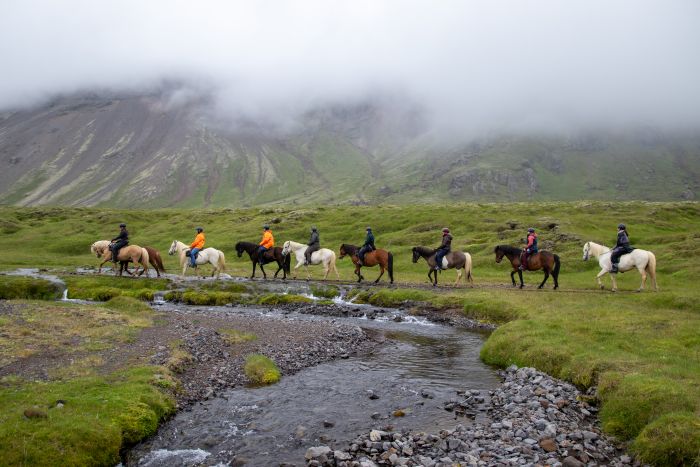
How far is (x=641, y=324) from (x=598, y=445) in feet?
40.9

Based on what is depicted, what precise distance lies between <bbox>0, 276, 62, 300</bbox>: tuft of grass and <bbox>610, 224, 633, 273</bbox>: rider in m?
43.6

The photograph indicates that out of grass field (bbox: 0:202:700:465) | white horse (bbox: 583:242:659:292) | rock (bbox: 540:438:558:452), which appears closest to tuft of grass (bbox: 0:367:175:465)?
rock (bbox: 540:438:558:452)

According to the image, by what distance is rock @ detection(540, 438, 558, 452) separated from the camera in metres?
12.5

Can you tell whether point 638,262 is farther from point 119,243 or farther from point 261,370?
point 119,243

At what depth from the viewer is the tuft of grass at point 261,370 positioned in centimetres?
1858

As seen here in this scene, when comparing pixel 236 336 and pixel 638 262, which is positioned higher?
pixel 638 262

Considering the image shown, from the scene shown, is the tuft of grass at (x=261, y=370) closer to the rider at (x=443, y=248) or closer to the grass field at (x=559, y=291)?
the grass field at (x=559, y=291)

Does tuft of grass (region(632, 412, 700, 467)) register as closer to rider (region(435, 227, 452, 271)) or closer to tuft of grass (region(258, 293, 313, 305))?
tuft of grass (region(258, 293, 313, 305))

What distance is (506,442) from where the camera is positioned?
13.0 m

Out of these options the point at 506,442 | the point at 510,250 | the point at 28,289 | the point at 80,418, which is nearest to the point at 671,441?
the point at 506,442

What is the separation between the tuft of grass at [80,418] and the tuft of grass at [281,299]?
2191cm

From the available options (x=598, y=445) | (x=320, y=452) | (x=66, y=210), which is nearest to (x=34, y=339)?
(x=320, y=452)

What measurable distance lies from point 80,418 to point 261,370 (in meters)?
7.24

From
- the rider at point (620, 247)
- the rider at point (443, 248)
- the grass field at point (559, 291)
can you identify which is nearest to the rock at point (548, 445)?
the grass field at point (559, 291)
